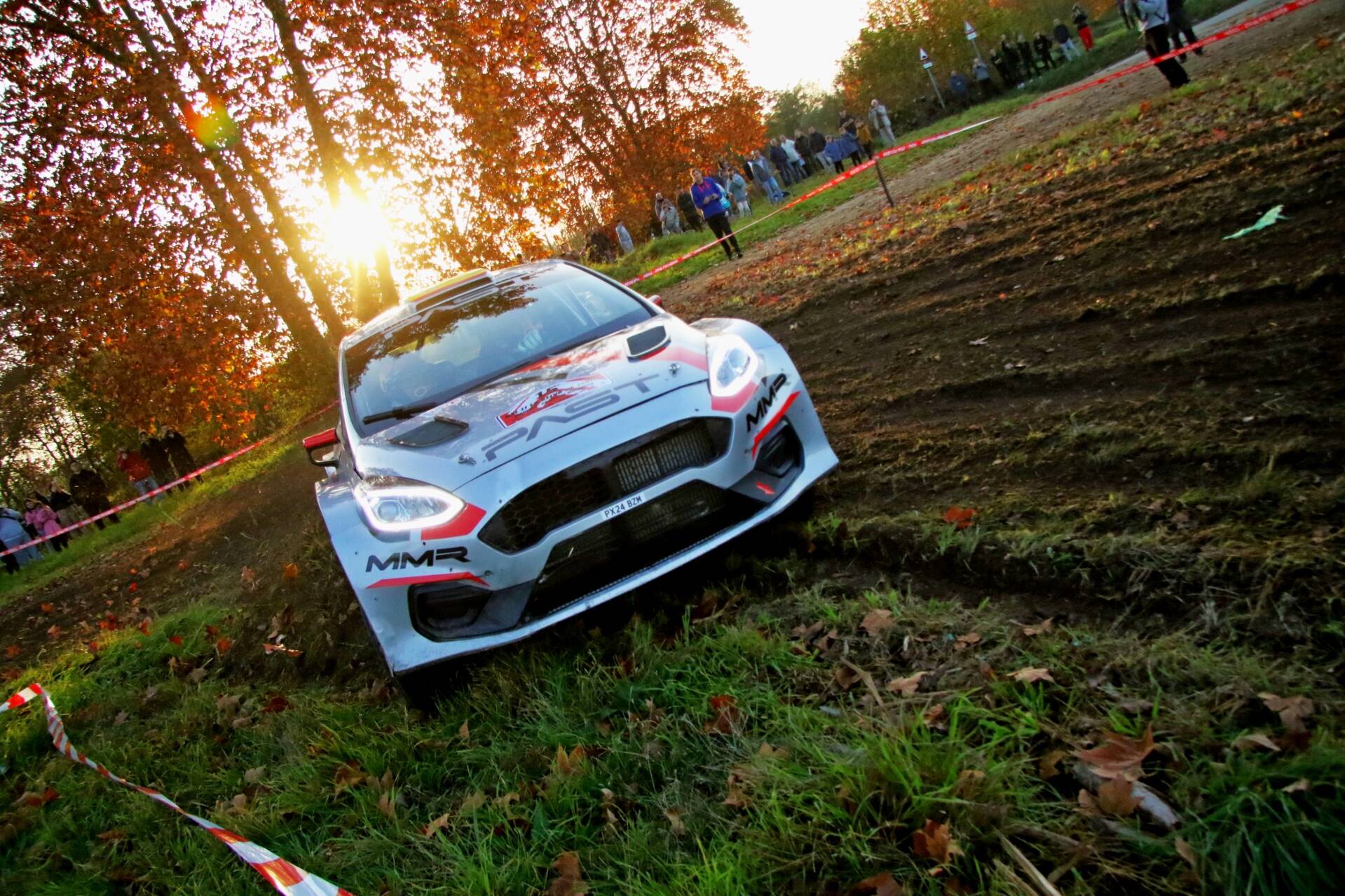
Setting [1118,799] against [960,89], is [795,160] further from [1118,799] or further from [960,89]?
[1118,799]

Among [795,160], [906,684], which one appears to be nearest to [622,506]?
[906,684]

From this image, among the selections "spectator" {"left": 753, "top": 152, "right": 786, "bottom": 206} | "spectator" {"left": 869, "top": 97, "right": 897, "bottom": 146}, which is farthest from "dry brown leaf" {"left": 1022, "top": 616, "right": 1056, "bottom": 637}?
"spectator" {"left": 753, "top": 152, "right": 786, "bottom": 206}

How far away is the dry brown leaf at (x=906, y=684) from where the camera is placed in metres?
2.66

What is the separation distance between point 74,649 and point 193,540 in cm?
504

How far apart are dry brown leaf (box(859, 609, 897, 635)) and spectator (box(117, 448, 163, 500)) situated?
22727 millimetres

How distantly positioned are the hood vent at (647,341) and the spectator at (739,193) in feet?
82.4

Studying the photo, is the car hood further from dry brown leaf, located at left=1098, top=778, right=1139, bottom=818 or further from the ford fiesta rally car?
dry brown leaf, located at left=1098, top=778, right=1139, bottom=818

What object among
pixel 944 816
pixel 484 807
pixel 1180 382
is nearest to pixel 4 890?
pixel 484 807

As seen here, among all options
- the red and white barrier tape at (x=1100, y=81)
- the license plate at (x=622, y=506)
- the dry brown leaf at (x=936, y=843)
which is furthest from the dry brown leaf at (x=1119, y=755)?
the red and white barrier tape at (x=1100, y=81)

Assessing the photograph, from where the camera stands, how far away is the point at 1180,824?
6.24ft

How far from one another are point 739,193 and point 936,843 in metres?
28.1

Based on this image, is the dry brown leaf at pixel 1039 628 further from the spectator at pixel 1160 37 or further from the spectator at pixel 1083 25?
the spectator at pixel 1083 25

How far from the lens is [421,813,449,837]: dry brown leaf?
2.93m

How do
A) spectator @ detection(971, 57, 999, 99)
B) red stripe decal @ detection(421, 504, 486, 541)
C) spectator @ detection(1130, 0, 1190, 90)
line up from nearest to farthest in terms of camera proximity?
red stripe decal @ detection(421, 504, 486, 541)
spectator @ detection(1130, 0, 1190, 90)
spectator @ detection(971, 57, 999, 99)
